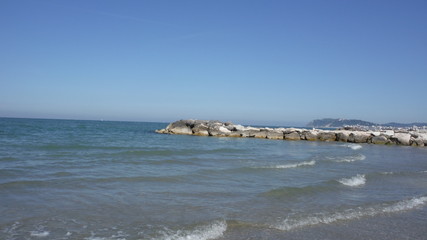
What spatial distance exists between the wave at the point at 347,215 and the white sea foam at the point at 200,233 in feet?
4.34

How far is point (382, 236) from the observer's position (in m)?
7.52

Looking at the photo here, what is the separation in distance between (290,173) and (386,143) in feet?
110

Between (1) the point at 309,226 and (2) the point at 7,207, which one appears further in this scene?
(2) the point at 7,207

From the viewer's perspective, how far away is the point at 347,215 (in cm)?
909

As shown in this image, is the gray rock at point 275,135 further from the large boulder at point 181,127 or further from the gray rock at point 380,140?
the large boulder at point 181,127

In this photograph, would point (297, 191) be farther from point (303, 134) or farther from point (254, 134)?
point (254, 134)

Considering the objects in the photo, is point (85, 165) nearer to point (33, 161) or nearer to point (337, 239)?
point (33, 161)

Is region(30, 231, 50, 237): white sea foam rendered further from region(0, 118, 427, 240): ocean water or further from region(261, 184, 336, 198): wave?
region(261, 184, 336, 198): wave

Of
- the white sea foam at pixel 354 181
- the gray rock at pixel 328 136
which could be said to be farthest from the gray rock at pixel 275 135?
the white sea foam at pixel 354 181

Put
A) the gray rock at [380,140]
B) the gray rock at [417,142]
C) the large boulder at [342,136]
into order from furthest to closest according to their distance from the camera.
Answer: the large boulder at [342,136]
the gray rock at [380,140]
the gray rock at [417,142]

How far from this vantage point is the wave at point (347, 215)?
8.13m

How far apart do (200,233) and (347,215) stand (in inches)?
164

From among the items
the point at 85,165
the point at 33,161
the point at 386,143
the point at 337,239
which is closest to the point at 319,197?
the point at 337,239

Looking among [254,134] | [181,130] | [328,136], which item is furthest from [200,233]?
[181,130]
